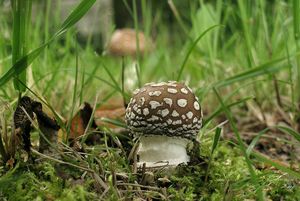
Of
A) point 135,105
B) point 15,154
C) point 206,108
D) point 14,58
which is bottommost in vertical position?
point 206,108

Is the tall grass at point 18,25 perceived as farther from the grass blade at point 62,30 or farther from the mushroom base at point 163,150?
the mushroom base at point 163,150

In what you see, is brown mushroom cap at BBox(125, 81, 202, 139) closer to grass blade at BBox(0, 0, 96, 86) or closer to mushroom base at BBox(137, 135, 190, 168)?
mushroom base at BBox(137, 135, 190, 168)

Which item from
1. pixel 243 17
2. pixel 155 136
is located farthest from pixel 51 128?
pixel 243 17

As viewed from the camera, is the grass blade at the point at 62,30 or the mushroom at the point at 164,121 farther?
the mushroom at the point at 164,121

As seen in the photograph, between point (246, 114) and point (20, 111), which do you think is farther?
point (246, 114)

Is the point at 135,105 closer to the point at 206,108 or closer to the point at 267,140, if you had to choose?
the point at 267,140

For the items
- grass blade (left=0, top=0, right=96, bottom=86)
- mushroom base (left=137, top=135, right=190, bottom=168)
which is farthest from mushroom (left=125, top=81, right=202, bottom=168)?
grass blade (left=0, top=0, right=96, bottom=86)

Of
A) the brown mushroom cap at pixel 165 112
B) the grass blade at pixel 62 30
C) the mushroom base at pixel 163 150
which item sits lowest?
the mushroom base at pixel 163 150

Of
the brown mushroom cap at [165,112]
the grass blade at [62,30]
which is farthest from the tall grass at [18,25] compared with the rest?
the brown mushroom cap at [165,112]
